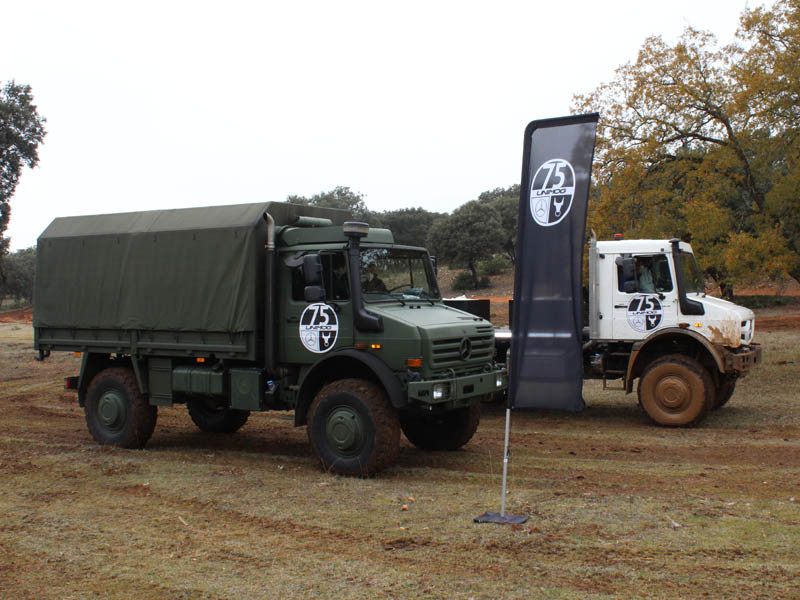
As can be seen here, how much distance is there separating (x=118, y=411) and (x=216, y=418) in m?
1.82

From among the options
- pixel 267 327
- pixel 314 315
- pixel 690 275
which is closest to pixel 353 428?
pixel 314 315

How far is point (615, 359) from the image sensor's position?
12.7 metres

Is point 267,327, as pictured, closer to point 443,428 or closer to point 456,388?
point 456,388

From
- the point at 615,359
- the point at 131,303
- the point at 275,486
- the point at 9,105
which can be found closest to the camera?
the point at 275,486

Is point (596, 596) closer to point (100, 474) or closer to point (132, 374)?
point (100, 474)

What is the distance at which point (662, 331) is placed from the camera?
39.6 feet

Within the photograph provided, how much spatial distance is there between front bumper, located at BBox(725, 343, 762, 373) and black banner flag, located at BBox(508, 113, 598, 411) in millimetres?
5773

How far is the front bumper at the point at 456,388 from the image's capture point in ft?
26.9

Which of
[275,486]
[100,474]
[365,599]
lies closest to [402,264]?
[275,486]

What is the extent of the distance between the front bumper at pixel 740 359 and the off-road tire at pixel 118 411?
27.7ft

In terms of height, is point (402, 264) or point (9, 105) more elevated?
point (9, 105)

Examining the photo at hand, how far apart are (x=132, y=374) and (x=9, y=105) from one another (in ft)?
54.5

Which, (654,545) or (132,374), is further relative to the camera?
(132,374)

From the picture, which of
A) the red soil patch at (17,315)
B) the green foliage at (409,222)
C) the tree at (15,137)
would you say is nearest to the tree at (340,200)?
the green foliage at (409,222)
